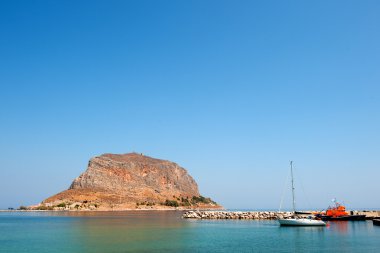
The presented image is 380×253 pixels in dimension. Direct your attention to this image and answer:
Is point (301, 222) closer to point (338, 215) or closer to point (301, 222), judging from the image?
point (301, 222)

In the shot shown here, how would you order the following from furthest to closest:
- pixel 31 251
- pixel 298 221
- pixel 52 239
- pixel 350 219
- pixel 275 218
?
pixel 275 218 < pixel 350 219 < pixel 298 221 < pixel 52 239 < pixel 31 251

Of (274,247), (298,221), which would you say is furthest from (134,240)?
(298,221)

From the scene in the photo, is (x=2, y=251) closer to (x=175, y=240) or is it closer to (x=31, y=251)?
(x=31, y=251)

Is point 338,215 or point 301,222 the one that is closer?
point 301,222

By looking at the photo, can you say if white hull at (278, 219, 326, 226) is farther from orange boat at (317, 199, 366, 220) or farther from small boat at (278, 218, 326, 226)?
orange boat at (317, 199, 366, 220)

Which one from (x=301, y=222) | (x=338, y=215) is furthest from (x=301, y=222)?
(x=338, y=215)

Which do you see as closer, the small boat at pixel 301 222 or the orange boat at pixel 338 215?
the small boat at pixel 301 222

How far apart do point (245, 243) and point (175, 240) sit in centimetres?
984

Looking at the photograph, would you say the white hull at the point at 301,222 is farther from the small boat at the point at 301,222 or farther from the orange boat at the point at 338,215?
the orange boat at the point at 338,215

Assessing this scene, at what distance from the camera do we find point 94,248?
4528 centimetres

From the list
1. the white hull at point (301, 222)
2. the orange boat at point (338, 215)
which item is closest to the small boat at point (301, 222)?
the white hull at point (301, 222)

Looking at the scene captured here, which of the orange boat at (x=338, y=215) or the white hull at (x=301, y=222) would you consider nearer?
the white hull at (x=301, y=222)

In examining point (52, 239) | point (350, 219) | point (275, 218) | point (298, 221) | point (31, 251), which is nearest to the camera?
point (31, 251)

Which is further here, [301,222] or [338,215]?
[338,215]
